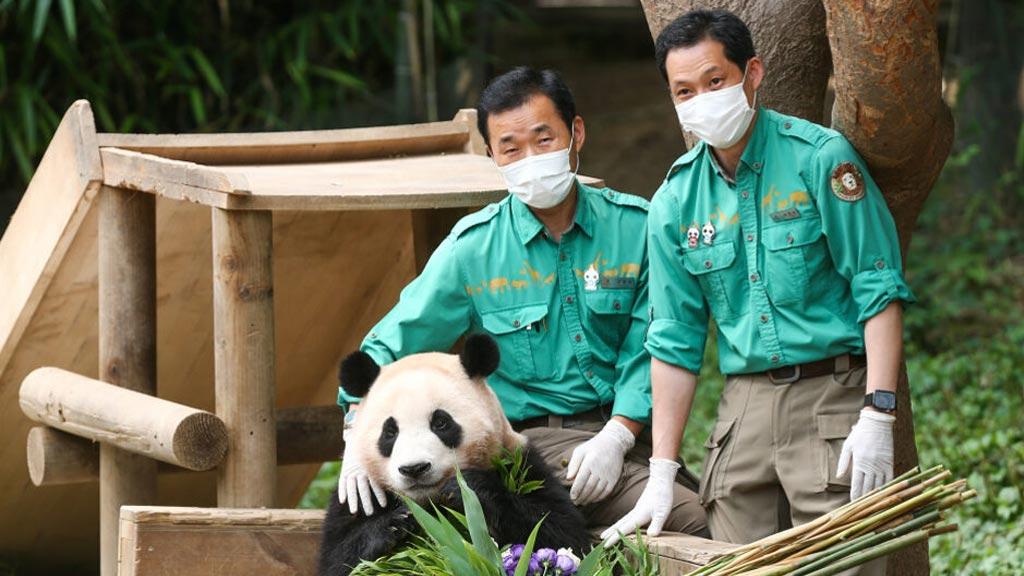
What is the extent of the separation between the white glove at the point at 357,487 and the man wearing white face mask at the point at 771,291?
57cm

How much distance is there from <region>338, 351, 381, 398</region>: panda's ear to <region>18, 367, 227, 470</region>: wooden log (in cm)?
77

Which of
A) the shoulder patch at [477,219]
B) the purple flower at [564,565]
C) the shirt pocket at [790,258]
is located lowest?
the purple flower at [564,565]

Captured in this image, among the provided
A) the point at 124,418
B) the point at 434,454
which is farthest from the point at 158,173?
the point at 434,454

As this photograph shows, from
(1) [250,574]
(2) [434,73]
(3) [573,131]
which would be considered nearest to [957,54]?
(2) [434,73]

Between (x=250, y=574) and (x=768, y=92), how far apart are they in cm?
190

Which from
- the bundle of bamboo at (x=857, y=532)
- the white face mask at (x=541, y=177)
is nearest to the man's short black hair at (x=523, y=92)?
the white face mask at (x=541, y=177)

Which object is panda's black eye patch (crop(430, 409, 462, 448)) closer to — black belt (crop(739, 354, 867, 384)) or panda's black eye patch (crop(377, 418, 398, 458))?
panda's black eye patch (crop(377, 418, 398, 458))

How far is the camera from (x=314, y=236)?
16.2 feet

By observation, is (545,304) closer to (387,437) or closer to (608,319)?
(608,319)

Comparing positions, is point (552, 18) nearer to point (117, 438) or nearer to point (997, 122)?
point (997, 122)

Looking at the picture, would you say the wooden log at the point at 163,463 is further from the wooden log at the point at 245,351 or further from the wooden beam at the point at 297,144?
the wooden beam at the point at 297,144

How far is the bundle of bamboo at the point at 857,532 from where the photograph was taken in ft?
9.23

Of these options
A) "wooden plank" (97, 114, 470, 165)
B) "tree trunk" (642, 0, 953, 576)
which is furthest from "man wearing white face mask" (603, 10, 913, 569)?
"wooden plank" (97, 114, 470, 165)

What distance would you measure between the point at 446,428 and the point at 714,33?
3.57ft
